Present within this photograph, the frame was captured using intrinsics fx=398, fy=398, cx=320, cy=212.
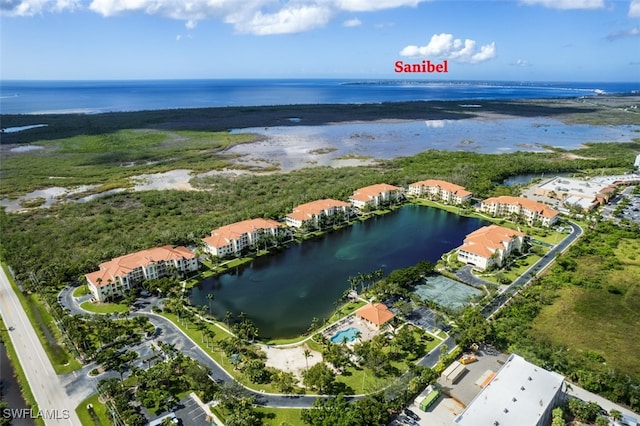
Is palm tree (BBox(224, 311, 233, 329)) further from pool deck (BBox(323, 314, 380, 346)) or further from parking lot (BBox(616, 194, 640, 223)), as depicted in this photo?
parking lot (BBox(616, 194, 640, 223))

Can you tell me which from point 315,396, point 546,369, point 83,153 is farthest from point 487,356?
point 83,153

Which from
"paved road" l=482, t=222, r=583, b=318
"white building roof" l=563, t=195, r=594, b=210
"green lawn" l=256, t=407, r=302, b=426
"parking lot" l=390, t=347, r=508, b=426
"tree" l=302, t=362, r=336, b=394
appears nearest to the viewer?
"green lawn" l=256, t=407, r=302, b=426

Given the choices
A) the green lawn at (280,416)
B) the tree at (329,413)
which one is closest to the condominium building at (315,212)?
the green lawn at (280,416)

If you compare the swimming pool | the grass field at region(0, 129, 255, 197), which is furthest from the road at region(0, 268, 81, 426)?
the grass field at region(0, 129, 255, 197)

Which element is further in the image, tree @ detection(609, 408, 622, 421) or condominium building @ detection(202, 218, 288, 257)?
condominium building @ detection(202, 218, 288, 257)

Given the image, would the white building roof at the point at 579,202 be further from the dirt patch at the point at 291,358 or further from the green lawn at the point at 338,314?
the dirt patch at the point at 291,358

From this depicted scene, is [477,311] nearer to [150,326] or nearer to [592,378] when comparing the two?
[592,378]
